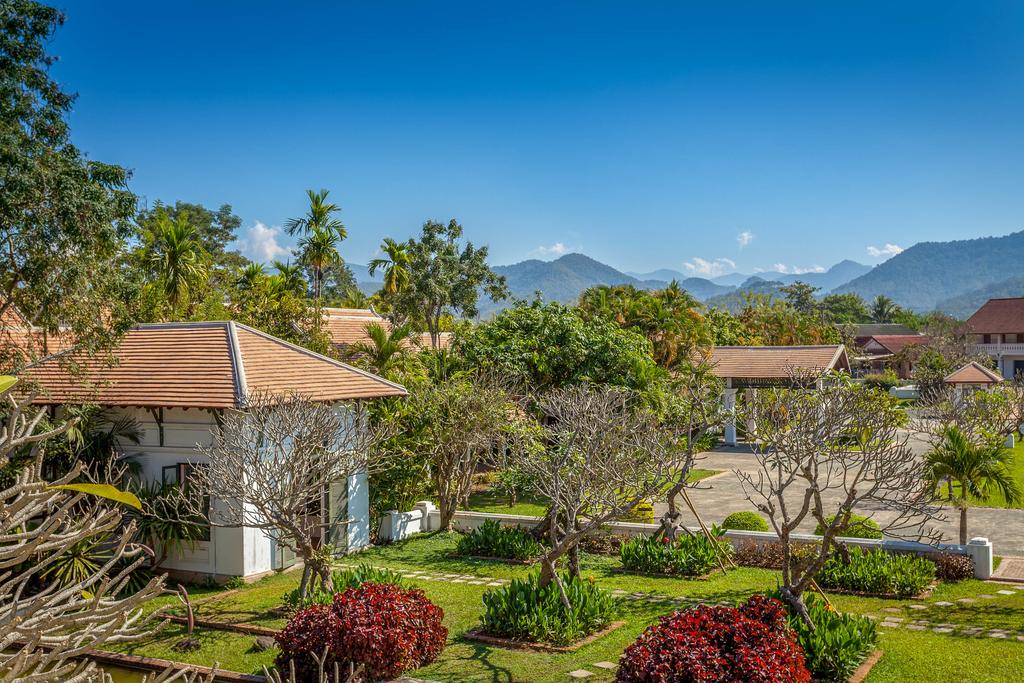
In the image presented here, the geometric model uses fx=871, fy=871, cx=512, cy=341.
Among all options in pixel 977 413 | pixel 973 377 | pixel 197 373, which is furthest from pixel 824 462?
pixel 973 377

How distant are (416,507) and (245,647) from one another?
916 centimetres

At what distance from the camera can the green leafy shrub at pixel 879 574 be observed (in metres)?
14.7

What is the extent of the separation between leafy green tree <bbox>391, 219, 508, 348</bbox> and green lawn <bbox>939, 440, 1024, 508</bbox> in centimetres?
2261

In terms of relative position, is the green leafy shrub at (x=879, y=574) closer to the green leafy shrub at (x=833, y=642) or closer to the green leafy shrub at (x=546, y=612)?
the green leafy shrub at (x=833, y=642)

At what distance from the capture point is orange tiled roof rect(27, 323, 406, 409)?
1733 centimetres

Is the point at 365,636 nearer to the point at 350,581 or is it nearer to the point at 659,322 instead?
the point at 350,581

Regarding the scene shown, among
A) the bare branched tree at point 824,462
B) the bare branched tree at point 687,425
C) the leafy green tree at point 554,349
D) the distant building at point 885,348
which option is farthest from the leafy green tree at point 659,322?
the distant building at point 885,348

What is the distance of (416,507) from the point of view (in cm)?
2183

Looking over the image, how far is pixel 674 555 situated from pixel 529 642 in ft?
16.6

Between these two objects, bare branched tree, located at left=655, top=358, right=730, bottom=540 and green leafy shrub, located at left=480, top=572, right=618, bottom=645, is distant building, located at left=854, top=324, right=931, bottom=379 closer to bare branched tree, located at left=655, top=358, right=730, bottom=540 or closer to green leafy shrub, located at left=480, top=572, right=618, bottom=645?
bare branched tree, located at left=655, top=358, right=730, bottom=540

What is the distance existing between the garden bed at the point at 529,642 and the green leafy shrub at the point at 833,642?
9.16ft

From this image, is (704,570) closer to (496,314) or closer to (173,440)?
(173,440)

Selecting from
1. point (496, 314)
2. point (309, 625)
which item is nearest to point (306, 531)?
point (309, 625)

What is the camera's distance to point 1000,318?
229ft
